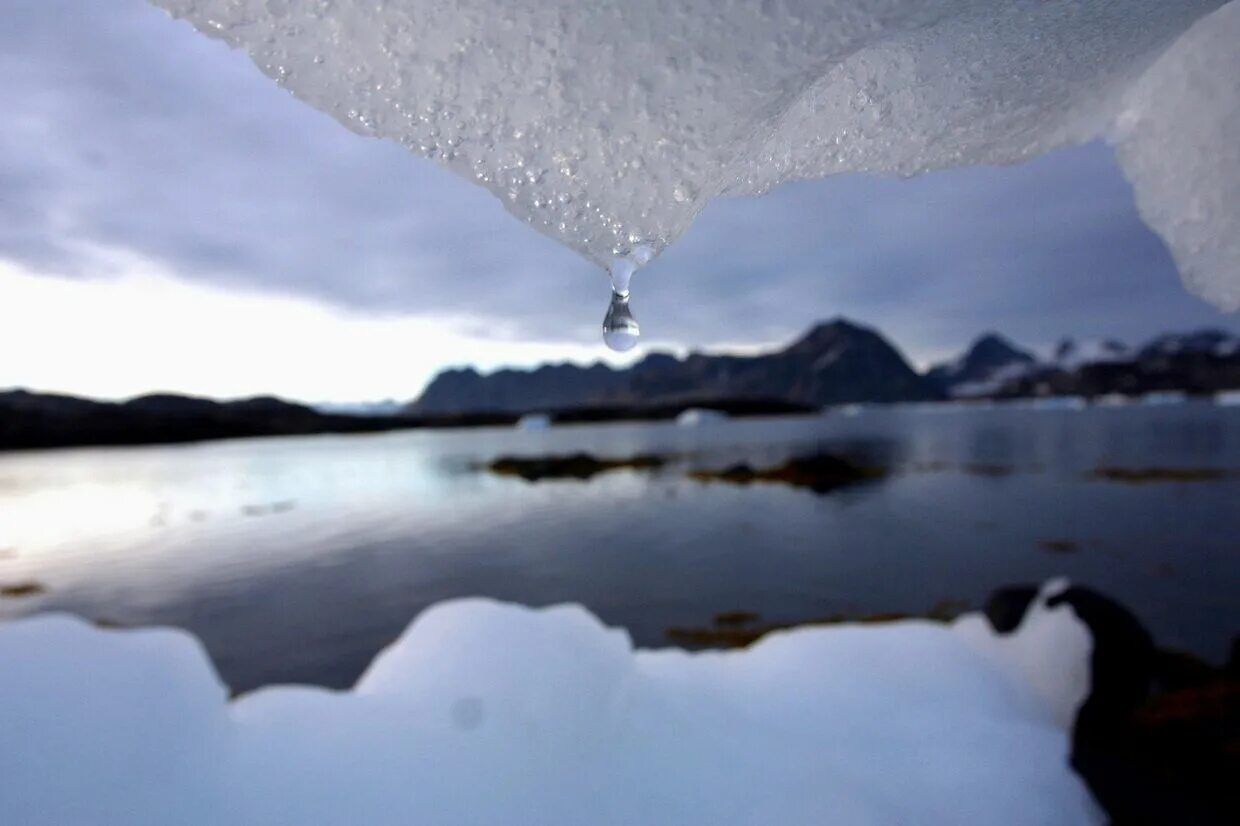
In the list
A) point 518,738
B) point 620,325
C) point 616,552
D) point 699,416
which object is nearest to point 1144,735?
point 518,738

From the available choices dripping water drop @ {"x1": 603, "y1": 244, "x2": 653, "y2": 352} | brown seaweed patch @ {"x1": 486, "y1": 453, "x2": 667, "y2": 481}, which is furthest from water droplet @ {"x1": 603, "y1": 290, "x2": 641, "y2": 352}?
brown seaweed patch @ {"x1": 486, "y1": 453, "x2": 667, "y2": 481}

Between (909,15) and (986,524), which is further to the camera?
(986,524)

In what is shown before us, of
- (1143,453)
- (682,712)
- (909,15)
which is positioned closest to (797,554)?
(682,712)

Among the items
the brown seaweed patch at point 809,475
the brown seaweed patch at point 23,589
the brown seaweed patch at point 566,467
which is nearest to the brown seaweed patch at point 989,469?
the brown seaweed patch at point 809,475

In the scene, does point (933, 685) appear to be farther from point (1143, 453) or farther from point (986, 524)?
point (1143, 453)

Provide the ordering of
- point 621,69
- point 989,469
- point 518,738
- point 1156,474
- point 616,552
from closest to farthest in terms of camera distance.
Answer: point 621,69
point 518,738
point 616,552
point 1156,474
point 989,469

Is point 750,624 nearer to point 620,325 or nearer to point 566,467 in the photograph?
point 620,325
